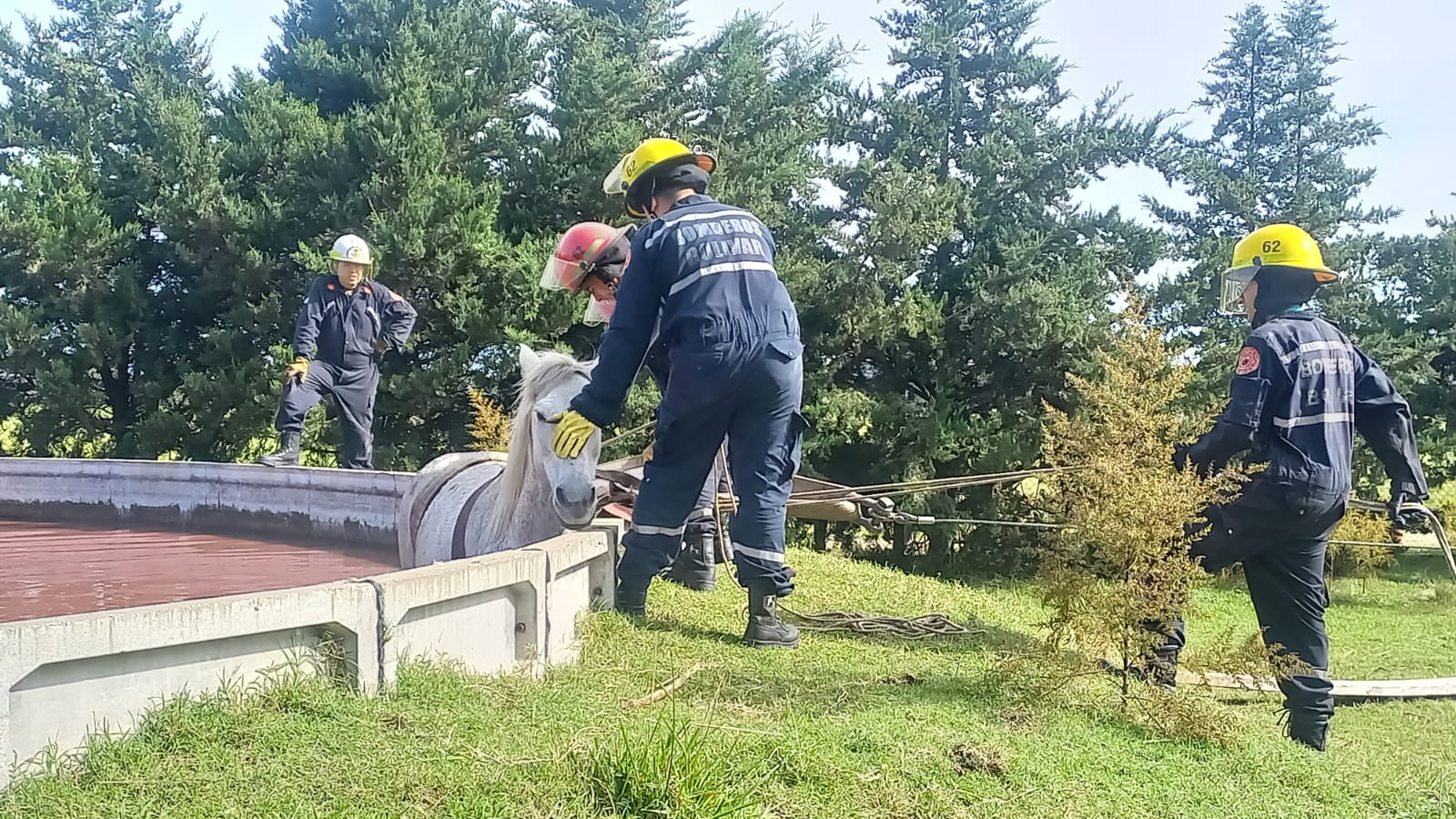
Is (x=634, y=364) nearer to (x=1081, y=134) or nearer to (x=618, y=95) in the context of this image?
(x=618, y=95)

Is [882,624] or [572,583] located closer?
[572,583]

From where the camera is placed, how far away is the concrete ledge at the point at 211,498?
25.9ft

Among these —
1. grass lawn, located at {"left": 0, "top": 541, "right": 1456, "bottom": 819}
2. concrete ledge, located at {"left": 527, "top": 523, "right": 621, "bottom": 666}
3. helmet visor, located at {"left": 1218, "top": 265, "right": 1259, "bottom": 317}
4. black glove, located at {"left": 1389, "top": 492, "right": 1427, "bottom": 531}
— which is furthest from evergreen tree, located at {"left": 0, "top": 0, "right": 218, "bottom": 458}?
black glove, located at {"left": 1389, "top": 492, "right": 1427, "bottom": 531}

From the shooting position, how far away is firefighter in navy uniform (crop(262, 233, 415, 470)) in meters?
8.74

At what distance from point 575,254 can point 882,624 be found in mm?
2302

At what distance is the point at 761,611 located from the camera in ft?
15.5

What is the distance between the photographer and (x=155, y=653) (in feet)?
9.14

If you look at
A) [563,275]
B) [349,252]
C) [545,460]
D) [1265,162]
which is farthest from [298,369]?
[1265,162]

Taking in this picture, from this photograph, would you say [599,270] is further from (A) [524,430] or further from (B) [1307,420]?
(B) [1307,420]

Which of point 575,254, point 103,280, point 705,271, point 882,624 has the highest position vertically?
point 103,280

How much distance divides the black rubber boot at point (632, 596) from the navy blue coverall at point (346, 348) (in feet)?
15.8

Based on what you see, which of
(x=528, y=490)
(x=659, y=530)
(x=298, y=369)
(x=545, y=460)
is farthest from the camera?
(x=298, y=369)

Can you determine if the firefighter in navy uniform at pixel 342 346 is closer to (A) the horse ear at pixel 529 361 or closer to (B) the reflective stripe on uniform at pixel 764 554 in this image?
(A) the horse ear at pixel 529 361

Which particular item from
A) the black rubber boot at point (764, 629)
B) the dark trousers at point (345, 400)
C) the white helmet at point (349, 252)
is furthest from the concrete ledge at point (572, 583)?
the white helmet at point (349, 252)
